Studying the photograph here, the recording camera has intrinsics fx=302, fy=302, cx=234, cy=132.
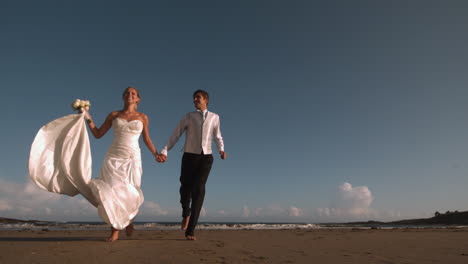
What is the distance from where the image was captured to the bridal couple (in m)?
5.28

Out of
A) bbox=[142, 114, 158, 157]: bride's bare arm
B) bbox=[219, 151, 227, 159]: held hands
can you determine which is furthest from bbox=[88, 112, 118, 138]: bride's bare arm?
bbox=[219, 151, 227, 159]: held hands

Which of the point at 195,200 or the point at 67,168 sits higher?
the point at 67,168

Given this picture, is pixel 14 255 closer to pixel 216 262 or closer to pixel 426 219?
pixel 216 262

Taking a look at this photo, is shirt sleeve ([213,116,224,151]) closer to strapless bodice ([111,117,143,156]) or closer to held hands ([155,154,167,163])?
held hands ([155,154,167,163])

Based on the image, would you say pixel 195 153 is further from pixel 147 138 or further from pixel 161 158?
pixel 147 138

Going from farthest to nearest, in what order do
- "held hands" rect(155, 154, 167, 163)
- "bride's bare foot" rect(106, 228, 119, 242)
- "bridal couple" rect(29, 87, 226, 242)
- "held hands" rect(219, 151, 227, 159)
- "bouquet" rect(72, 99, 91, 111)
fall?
"held hands" rect(219, 151, 227, 159) → "held hands" rect(155, 154, 167, 163) → "bouquet" rect(72, 99, 91, 111) → "bridal couple" rect(29, 87, 226, 242) → "bride's bare foot" rect(106, 228, 119, 242)

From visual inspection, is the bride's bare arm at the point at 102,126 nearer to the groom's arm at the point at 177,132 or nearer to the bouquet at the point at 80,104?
the bouquet at the point at 80,104

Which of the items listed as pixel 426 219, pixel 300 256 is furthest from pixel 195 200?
pixel 426 219

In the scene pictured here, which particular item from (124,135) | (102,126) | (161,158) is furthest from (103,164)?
(161,158)

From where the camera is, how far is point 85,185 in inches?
211

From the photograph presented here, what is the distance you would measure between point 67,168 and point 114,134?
994 millimetres

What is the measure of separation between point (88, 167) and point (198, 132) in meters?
2.14

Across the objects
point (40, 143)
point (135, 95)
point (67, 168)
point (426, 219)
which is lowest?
point (426, 219)

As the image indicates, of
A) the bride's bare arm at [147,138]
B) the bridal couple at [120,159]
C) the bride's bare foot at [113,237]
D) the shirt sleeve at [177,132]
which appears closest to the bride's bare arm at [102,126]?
the bridal couple at [120,159]
